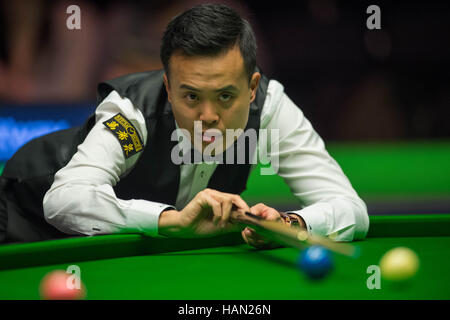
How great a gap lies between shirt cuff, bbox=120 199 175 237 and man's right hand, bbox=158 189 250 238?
24 mm

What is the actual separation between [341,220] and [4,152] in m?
4.86

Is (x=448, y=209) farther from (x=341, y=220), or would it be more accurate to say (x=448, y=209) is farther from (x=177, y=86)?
(x=177, y=86)

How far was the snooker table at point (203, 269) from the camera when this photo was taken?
1.47 metres

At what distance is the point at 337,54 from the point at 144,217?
7.96m

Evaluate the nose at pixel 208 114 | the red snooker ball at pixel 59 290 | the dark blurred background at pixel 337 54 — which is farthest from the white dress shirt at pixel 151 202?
the dark blurred background at pixel 337 54

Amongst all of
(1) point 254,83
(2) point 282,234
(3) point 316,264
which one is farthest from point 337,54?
(3) point 316,264

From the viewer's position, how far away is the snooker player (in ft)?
7.04

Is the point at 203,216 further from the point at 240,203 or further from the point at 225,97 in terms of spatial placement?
the point at 225,97

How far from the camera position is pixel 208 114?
219 cm

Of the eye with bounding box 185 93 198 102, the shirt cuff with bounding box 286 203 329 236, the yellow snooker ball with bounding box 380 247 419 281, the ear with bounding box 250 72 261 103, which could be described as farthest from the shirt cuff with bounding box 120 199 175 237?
the yellow snooker ball with bounding box 380 247 419 281

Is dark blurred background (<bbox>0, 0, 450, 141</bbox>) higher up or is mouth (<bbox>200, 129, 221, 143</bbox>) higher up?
dark blurred background (<bbox>0, 0, 450, 141</bbox>)

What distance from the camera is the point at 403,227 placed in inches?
92.0

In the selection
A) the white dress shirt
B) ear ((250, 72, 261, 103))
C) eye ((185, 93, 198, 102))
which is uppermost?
ear ((250, 72, 261, 103))

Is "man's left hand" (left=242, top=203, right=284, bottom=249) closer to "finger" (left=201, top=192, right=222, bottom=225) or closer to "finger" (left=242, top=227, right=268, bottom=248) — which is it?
"finger" (left=242, top=227, right=268, bottom=248)
